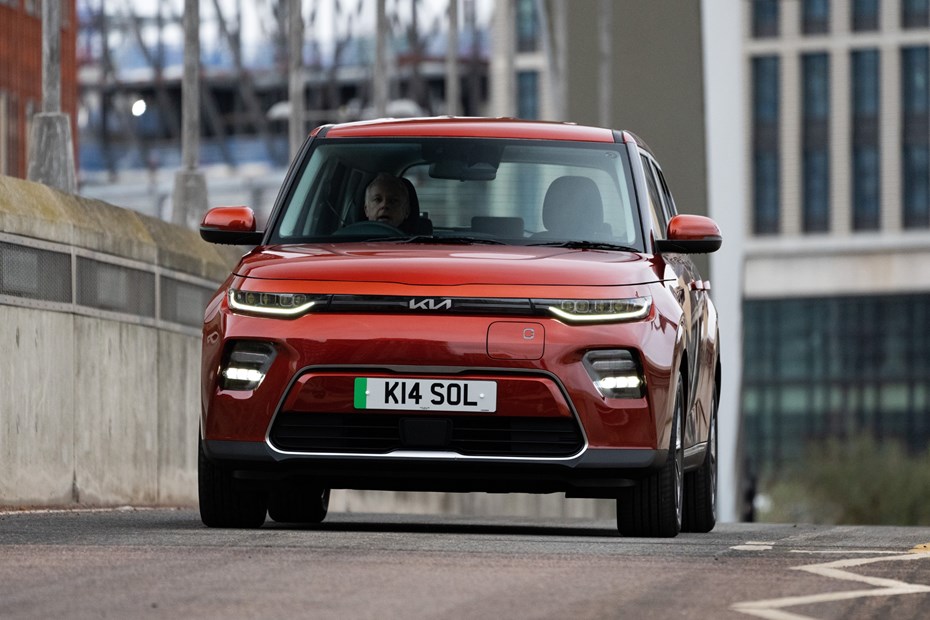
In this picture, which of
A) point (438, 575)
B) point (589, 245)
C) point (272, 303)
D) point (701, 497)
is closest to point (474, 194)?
point (589, 245)

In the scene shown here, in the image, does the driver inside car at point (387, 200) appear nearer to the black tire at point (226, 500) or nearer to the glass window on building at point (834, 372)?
the black tire at point (226, 500)

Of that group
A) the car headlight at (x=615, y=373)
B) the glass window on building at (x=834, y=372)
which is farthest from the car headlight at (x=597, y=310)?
the glass window on building at (x=834, y=372)

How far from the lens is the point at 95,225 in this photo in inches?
588

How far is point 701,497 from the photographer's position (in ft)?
39.0

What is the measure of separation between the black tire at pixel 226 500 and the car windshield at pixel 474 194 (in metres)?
1.11

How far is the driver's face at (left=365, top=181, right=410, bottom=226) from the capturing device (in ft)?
34.6

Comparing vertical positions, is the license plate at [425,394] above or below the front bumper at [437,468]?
above

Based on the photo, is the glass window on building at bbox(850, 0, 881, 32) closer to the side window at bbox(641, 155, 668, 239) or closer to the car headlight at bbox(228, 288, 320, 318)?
the side window at bbox(641, 155, 668, 239)

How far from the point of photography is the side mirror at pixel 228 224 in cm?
1041

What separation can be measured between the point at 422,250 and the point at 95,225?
540cm

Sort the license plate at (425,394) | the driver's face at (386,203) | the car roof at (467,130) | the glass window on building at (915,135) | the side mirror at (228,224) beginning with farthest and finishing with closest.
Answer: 1. the glass window on building at (915,135)
2. the car roof at (467,130)
3. the driver's face at (386,203)
4. the side mirror at (228,224)
5. the license plate at (425,394)

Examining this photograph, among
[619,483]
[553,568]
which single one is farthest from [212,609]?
[619,483]

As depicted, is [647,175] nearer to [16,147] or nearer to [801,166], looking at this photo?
[16,147]

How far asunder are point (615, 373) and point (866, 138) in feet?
A: 315
